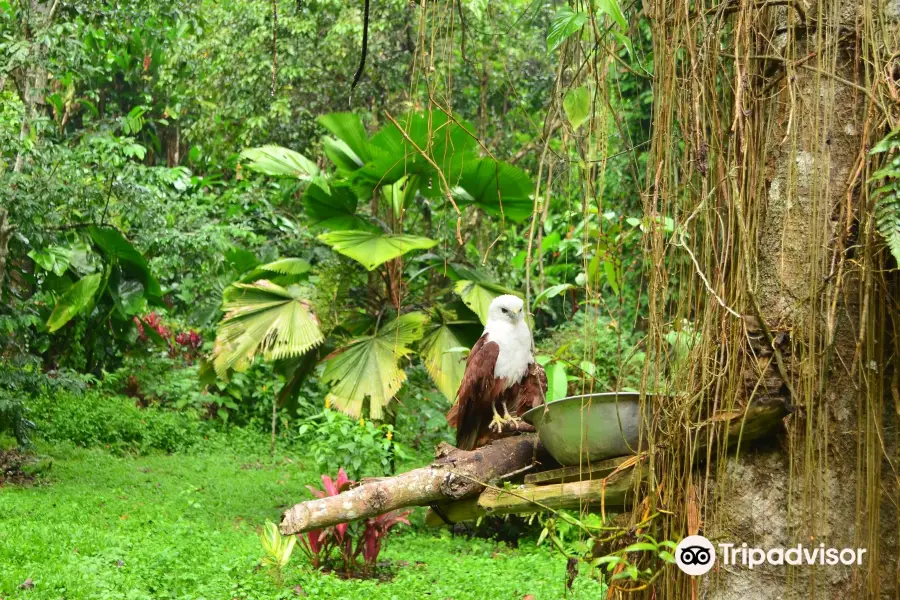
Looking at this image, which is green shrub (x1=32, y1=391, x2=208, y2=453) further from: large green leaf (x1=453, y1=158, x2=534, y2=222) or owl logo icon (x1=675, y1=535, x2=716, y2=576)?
owl logo icon (x1=675, y1=535, x2=716, y2=576)

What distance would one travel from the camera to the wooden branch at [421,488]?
247 cm

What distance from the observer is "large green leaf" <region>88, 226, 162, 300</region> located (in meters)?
6.88

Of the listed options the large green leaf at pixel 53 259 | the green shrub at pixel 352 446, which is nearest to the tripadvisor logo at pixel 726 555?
the green shrub at pixel 352 446

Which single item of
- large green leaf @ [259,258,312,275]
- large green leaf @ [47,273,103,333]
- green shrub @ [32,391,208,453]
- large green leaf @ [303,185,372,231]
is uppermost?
large green leaf @ [303,185,372,231]

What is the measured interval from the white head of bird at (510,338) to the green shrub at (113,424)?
580 centimetres

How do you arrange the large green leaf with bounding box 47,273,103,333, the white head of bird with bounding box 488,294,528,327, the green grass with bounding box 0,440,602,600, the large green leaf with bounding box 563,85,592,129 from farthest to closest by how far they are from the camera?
the large green leaf with bounding box 47,273,103,333, the green grass with bounding box 0,440,602,600, the white head of bird with bounding box 488,294,528,327, the large green leaf with bounding box 563,85,592,129

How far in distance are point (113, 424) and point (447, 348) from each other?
4.38 meters

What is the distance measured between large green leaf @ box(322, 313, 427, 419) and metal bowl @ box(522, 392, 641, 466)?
3.76m

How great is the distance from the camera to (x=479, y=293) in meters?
6.34

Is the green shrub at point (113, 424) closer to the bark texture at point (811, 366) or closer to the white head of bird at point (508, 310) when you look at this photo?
the white head of bird at point (508, 310)

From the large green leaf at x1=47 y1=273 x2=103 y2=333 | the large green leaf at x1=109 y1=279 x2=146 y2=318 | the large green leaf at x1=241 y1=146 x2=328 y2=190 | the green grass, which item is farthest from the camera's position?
the large green leaf at x1=109 y1=279 x2=146 y2=318

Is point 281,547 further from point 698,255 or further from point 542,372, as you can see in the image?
point 698,255

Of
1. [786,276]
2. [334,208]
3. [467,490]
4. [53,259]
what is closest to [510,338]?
[467,490]

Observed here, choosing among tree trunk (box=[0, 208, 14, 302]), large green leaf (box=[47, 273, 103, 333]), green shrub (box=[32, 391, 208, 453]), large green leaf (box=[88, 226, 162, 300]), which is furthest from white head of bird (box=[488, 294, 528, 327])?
green shrub (box=[32, 391, 208, 453])
